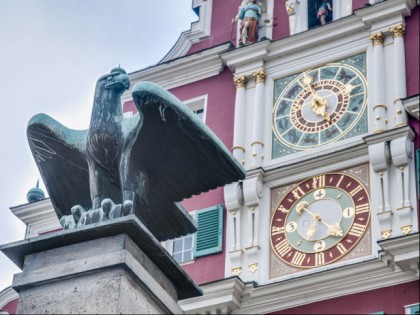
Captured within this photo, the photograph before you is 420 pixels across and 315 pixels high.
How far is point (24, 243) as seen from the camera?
1528 centimetres

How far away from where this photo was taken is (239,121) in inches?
1030

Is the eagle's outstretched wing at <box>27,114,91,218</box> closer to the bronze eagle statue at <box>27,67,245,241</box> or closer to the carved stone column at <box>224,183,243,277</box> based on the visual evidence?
the bronze eagle statue at <box>27,67,245,241</box>

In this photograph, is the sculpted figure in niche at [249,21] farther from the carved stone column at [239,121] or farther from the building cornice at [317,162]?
the building cornice at [317,162]

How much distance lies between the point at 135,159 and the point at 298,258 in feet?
28.4

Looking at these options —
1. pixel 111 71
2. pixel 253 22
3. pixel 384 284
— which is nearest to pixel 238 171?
pixel 111 71

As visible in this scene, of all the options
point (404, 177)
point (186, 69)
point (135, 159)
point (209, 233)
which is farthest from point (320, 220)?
point (135, 159)

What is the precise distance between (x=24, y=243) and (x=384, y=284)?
8921mm

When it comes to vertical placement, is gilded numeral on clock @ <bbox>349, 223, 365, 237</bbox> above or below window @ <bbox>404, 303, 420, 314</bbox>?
above

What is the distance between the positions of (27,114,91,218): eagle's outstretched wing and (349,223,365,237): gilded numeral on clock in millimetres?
7883

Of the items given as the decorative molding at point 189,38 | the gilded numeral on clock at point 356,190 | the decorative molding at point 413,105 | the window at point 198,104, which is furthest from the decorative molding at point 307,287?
the decorative molding at point 189,38

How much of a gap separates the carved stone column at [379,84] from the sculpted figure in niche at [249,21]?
2680 millimetres

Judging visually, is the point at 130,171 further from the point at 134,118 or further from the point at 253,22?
the point at 253,22

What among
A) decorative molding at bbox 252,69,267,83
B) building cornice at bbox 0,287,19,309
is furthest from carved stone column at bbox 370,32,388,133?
building cornice at bbox 0,287,19,309

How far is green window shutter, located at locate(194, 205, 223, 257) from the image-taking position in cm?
2492
